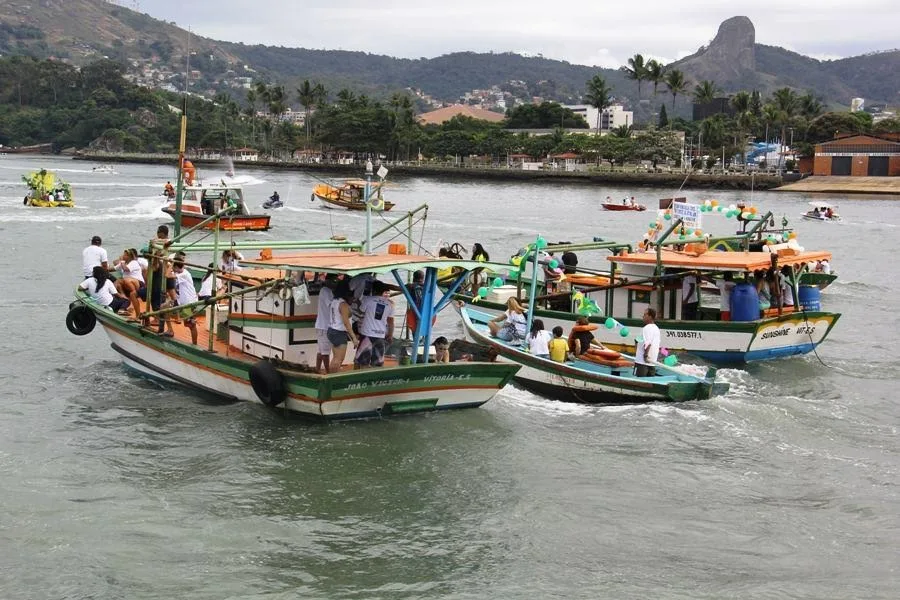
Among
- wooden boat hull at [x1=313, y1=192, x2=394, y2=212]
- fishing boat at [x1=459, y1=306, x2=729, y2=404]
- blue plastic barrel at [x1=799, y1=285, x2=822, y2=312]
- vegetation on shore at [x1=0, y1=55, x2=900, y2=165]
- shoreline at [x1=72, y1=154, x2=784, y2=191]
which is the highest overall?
vegetation on shore at [x1=0, y1=55, x2=900, y2=165]

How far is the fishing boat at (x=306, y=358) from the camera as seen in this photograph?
50.4 ft

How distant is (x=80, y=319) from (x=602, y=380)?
9760mm

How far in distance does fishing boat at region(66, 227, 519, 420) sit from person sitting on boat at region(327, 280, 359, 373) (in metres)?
0.22

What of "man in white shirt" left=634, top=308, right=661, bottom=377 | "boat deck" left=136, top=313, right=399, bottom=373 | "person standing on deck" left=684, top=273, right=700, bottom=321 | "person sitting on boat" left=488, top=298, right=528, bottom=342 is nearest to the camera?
"boat deck" left=136, top=313, right=399, bottom=373

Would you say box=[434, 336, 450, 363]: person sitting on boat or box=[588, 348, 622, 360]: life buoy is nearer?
box=[434, 336, 450, 363]: person sitting on boat

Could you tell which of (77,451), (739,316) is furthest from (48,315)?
(739,316)

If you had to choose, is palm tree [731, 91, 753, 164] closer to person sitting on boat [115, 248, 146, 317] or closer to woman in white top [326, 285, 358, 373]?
person sitting on boat [115, 248, 146, 317]

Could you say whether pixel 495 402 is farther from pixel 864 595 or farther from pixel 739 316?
pixel 864 595

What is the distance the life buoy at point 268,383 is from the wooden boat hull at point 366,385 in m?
0.12

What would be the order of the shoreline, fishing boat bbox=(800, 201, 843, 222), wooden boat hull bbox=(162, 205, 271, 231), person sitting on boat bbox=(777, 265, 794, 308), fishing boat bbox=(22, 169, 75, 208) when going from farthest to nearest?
the shoreline < fishing boat bbox=(800, 201, 843, 222) < fishing boat bbox=(22, 169, 75, 208) < wooden boat hull bbox=(162, 205, 271, 231) < person sitting on boat bbox=(777, 265, 794, 308)

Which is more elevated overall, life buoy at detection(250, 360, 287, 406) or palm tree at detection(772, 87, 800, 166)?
palm tree at detection(772, 87, 800, 166)

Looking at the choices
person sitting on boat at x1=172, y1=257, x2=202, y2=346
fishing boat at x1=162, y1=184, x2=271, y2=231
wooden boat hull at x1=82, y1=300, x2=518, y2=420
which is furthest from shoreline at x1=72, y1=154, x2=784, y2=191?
wooden boat hull at x1=82, y1=300, x2=518, y2=420

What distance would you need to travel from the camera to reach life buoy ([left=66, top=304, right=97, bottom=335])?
66.2 ft

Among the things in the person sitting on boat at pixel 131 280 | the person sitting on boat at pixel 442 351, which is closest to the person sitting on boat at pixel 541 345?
the person sitting on boat at pixel 442 351
